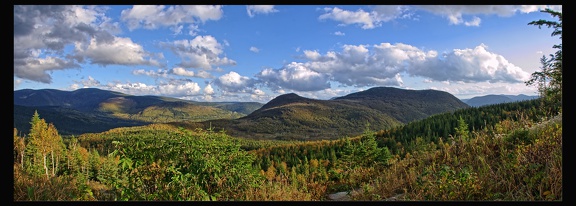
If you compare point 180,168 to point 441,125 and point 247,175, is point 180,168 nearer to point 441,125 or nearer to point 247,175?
point 247,175

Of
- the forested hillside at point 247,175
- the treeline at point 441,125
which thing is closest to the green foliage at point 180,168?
the forested hillside at point 247,175

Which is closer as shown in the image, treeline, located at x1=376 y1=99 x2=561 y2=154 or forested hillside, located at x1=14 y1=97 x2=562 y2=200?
forested hillside, located at x1=14 y1=97 x2=562 y2=200

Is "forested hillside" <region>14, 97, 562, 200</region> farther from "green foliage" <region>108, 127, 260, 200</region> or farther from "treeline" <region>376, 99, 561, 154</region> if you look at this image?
"treeline" <region>376, 99, 561, 154</region>

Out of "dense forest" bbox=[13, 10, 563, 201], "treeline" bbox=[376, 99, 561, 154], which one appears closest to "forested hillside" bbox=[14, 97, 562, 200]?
"dense forest" bbox=[13, 10, 563, 201]

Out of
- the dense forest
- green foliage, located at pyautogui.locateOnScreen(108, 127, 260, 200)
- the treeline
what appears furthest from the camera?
the treeline

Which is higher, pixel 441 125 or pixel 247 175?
pixel 247 175

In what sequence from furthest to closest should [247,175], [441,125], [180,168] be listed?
[441,125], [247,175], [180,168]

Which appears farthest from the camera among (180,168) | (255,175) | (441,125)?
(441,125)

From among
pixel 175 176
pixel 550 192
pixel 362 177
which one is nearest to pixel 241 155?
pixel 175 176

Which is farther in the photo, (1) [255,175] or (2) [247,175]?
(1) [255,175]

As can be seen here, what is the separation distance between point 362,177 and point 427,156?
220 cm

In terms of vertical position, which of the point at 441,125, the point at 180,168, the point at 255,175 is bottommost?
the point at 441,125

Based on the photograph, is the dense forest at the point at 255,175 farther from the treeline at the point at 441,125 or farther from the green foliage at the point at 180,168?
the treeline at the point at 441,125

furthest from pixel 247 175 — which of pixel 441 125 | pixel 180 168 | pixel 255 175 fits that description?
pixel 441 125
